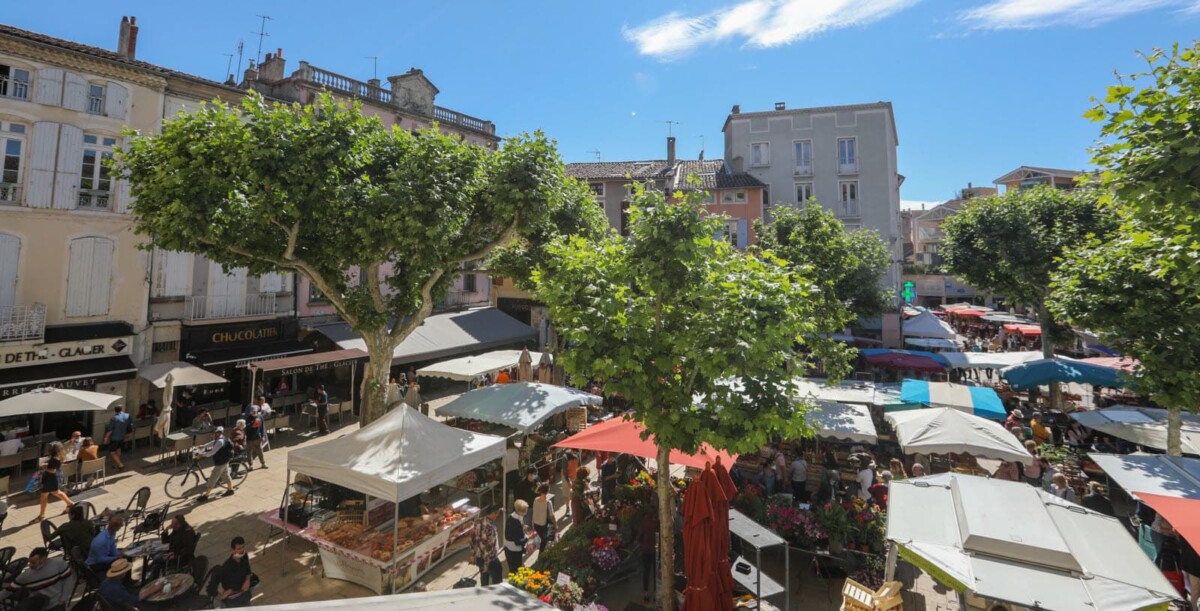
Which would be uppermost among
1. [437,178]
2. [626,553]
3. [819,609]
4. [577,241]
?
[437,178]

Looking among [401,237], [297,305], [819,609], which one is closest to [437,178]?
[401,237]

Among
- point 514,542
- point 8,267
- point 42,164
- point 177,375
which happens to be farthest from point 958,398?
point 42,164

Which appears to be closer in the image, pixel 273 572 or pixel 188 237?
pixel 273 572

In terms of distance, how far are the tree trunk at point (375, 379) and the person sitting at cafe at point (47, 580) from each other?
503 centimetres

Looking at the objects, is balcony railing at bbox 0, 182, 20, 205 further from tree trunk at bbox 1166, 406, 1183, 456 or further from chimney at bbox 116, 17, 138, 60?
tree trunk at bbox 1166, 406, 1183, 456

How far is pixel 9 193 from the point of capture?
13.3 metres

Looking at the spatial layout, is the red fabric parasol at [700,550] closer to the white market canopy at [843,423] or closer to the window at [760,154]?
the white market canopy at [843,423]

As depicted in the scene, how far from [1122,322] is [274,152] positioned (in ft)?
56.0

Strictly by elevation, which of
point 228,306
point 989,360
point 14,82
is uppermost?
point 14,82

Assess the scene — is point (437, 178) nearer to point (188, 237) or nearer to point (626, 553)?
point (188, 237)

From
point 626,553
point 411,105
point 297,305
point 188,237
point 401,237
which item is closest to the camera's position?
point 626,553

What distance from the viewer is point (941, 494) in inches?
270

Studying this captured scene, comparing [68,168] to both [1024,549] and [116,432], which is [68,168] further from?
[1024,549]

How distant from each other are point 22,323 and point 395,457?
1253 centimetres
